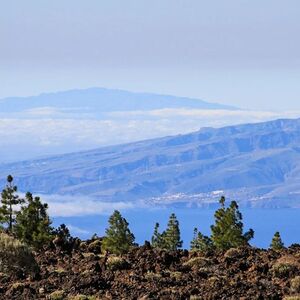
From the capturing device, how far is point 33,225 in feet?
153

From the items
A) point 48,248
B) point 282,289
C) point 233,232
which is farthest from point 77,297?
point 233,232

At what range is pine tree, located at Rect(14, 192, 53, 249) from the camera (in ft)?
140

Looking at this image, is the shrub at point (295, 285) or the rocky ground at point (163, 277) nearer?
the rocky ground at point (163, 277)

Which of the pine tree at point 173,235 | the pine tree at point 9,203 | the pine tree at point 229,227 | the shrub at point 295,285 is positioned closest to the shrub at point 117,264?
the shrub at point 295,285

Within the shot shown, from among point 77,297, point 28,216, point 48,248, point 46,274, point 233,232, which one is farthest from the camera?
point 233,232

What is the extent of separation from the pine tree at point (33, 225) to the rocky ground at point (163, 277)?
746 centimetres

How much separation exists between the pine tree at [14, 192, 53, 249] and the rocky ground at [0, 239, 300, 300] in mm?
7462

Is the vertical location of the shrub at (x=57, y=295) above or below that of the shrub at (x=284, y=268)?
above

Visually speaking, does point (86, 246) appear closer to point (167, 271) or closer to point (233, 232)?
point (167, 271)

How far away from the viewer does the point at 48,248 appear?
39.5 m

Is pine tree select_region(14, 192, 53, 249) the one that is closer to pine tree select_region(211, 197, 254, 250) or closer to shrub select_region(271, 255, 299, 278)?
shrub select_region(271, 255, 299, 278)

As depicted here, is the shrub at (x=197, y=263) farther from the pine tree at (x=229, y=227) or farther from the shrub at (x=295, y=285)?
the pine tree at (x=229, y=227)

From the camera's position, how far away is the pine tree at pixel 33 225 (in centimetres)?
4256

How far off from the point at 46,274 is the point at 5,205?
2232 centimetres
